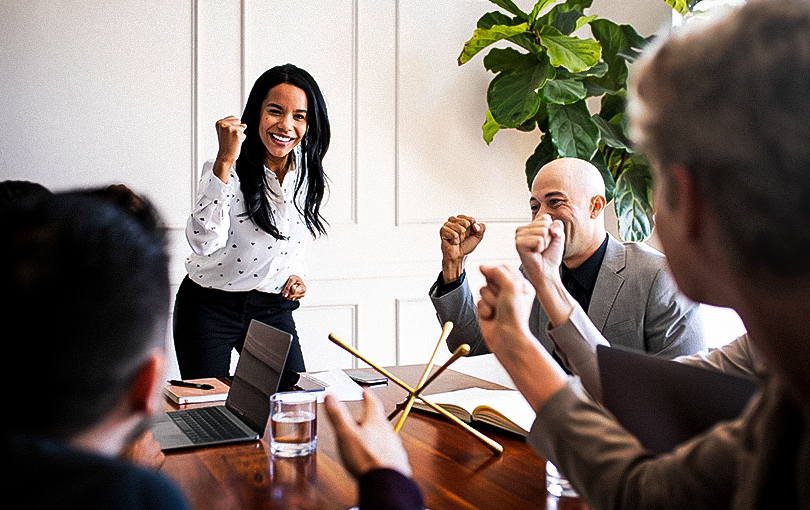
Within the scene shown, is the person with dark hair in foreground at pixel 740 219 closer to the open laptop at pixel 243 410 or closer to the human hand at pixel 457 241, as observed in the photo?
the open laptop at pixel 243 410

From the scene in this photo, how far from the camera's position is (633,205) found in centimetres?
380

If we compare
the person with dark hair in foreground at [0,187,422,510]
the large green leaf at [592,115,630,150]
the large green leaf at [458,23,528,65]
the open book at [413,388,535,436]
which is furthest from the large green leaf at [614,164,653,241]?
the person with dark hair in foreground at [0,187,422,510]

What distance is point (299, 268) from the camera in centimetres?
296

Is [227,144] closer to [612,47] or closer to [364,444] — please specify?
[364,444]

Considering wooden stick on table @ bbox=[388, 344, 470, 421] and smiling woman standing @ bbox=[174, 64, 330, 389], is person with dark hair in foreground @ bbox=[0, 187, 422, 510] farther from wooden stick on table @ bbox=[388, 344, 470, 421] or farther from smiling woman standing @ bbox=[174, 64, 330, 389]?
smiling woman standing @ bbox=[174, 64, 330, 389]

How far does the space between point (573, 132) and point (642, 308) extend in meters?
1.73

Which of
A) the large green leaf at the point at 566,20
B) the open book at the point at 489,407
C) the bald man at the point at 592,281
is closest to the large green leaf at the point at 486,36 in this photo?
the large green leaf at the point at 566,20

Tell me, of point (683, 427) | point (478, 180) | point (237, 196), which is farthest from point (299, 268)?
point (683, 427)

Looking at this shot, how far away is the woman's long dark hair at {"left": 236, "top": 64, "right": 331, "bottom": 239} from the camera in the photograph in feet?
9.06

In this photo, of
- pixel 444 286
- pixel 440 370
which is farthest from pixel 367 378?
pixel 440 370

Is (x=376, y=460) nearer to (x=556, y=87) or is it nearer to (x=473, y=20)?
(x=556, y=87)

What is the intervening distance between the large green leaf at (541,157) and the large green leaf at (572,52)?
0.44 metres

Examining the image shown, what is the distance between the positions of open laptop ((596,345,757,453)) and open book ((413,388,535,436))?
22.0 inches

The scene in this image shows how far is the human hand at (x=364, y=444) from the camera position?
812mm
